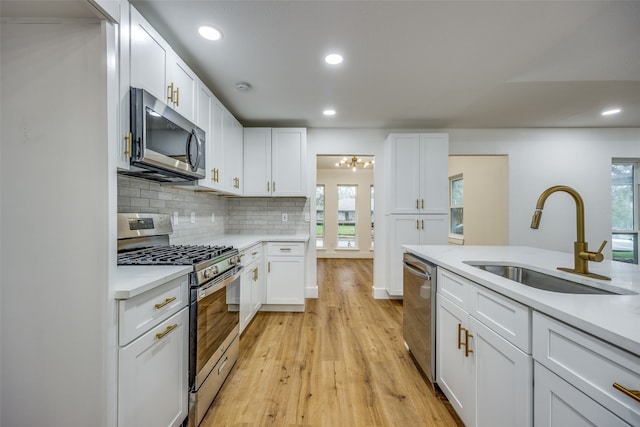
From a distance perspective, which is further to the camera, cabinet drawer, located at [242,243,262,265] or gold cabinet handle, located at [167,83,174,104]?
cabinet drawer, located at [242,243,262,265]

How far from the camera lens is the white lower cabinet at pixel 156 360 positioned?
1007mm

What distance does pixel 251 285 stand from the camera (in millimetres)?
2697

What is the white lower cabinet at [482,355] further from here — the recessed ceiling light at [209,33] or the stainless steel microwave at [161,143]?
the recessed ceiling light at [209,33]

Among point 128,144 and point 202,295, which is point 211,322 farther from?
point 128,144

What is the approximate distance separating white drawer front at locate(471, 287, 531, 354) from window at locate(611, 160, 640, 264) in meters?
4.48

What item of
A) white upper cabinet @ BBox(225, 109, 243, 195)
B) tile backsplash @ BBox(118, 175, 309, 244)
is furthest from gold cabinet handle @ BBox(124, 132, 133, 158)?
white upper cabinet @ BBox(225, 109, 243, 195)

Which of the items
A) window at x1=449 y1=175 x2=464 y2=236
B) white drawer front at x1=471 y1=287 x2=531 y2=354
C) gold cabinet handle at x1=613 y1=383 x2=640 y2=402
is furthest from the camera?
window at x1=449 y1=175 x2=464 y2=236

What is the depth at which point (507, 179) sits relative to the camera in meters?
3.82

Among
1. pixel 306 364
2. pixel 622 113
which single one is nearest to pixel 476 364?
pixel 306 364

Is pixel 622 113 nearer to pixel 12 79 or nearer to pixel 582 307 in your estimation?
pixel 582 307

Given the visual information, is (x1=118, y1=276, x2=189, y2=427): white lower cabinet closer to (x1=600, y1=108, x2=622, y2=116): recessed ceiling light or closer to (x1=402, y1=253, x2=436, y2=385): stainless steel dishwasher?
(x1=402, y1=253, x2=436, y2=385): stainless steel dishwasher

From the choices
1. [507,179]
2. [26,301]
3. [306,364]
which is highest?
[507,179]

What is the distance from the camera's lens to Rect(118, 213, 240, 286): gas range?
1.41 m

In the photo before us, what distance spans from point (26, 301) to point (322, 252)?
628 centimetres
